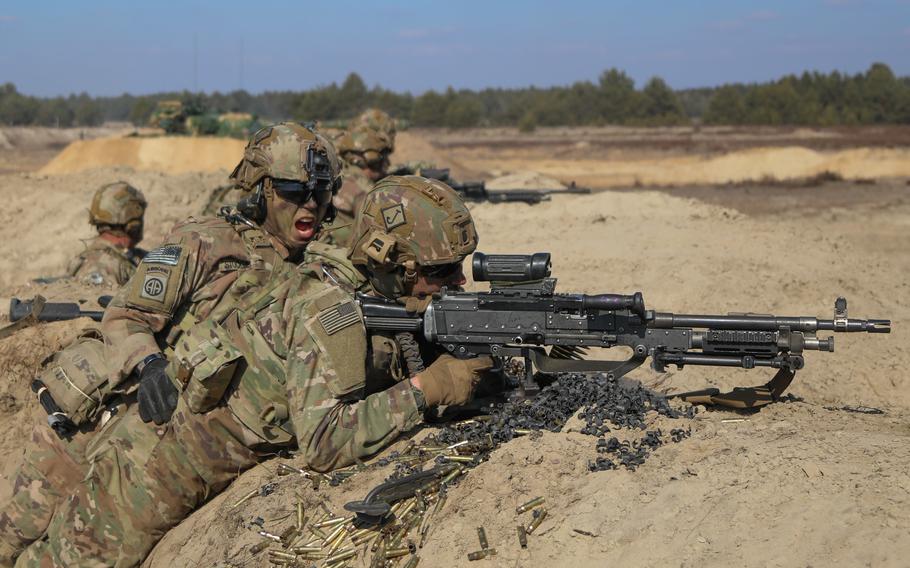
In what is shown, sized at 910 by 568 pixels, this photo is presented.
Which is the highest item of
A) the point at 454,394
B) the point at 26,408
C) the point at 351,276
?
the point at 351,276

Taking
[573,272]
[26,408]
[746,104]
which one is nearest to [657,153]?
[746,104]

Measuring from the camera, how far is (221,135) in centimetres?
3103

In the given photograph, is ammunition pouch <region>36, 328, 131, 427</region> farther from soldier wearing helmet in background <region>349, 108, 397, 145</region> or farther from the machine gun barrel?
soldier wearing helmet in background <region>349, 108, 397, 145</region>

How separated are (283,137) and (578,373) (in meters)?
2.38

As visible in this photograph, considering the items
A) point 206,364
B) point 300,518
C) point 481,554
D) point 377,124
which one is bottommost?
point 300,518

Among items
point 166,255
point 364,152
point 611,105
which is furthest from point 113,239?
point 611,105

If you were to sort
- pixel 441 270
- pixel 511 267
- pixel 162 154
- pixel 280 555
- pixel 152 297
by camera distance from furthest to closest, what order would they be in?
pixel 162 154 → pixel 152 297 → pixel 441 270 → pixel 511 267 → pixel 280 555

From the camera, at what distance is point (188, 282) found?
591 cm

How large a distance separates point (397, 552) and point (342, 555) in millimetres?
263

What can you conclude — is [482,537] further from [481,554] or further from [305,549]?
[305,549]

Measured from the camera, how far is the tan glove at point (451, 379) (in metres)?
4.94

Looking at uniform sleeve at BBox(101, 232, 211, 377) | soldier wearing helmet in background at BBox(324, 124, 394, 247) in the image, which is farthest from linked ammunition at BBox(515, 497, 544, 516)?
soldier wearing helmet in background at BBox(324, 124, 394, 247)

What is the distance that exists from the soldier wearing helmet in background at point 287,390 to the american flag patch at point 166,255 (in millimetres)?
661

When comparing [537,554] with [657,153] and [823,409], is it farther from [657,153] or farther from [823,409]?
[657,153]
